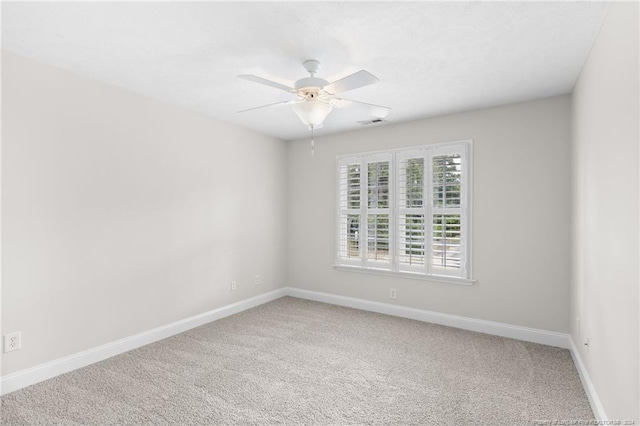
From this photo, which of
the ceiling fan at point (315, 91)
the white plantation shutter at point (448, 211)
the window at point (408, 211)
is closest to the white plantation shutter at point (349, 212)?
the window at point (408, 211)

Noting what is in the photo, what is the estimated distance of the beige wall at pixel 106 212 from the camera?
2.49 meters

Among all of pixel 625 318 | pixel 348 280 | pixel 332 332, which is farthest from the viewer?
pixel 348 280

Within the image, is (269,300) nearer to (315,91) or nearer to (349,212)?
(349,212)

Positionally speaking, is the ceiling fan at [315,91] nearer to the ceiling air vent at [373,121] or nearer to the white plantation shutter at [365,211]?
the ceiling air vent at [373,121]

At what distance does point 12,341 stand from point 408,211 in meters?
3.83

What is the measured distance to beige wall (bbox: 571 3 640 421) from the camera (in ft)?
5.12

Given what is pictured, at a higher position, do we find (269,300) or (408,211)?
(408,211)

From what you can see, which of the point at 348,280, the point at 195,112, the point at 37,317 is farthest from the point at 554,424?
the point at 195,112

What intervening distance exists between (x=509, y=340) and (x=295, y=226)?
3.07m

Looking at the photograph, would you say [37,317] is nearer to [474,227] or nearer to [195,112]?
[195,112]

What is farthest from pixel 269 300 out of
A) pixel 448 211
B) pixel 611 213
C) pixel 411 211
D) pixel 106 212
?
pixel 611 213

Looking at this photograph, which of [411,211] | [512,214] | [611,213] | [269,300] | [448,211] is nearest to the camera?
[611,213]

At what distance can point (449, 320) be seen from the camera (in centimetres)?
389

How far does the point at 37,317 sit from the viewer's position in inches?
102
